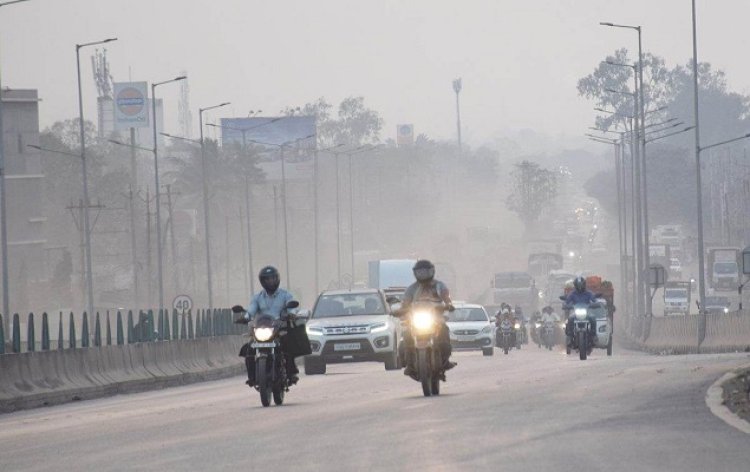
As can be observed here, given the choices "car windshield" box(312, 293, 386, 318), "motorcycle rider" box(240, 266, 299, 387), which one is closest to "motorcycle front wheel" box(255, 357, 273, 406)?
"motorcycle rider" box(240, 266, 299, 387)

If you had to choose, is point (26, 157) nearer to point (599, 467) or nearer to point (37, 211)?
point (37, 211)

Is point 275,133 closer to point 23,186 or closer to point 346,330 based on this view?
point 23,186

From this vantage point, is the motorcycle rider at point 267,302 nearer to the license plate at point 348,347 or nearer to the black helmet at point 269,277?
the black helmet at point 269,277

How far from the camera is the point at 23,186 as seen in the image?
128 m

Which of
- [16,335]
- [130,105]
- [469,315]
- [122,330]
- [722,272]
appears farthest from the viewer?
[130,105]

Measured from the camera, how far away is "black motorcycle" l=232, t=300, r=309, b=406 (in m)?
22.2


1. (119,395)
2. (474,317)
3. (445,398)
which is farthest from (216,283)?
(445,398)

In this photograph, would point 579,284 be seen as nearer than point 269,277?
No

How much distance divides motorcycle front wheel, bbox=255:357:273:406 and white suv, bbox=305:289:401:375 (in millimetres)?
13072

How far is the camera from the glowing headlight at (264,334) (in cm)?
2228

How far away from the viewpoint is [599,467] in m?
12.4

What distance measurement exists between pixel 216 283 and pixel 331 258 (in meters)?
33.7

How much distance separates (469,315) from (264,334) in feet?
104

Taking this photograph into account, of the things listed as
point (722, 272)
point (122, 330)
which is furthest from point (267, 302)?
point (722, 272)
